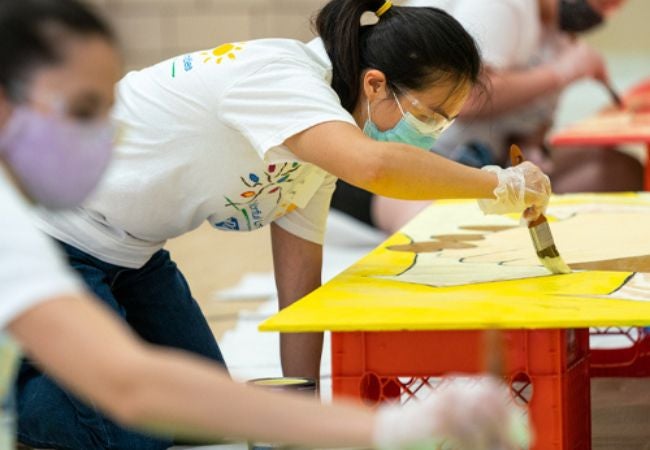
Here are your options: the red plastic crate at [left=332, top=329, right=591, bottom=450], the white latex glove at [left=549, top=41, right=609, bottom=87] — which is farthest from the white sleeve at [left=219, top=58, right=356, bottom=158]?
the white latex glove at [left=549, top=41, right=609, bottom=87]

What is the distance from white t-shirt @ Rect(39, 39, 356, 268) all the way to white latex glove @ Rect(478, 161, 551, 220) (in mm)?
304

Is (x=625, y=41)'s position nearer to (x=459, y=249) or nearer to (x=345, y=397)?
(x=459, y=249)

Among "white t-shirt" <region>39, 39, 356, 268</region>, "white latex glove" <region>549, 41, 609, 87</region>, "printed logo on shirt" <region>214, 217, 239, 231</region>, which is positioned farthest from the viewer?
"white latex glove" <region>549, 41, 609, 87</region>

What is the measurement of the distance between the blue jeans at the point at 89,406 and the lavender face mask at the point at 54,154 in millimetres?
989

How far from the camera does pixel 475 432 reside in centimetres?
99

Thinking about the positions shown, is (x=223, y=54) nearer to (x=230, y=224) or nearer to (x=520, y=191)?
(x=230, y=224)

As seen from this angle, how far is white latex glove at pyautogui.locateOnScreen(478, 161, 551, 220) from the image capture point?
200 cm

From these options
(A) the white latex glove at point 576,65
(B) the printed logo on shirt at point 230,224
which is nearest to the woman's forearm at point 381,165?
(B) the printed logo on shirt at point 230,224

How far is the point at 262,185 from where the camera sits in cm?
211

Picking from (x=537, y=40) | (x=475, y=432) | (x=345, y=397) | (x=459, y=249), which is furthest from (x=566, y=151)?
(x=475, y=432)

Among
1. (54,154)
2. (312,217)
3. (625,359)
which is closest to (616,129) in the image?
(625,359)

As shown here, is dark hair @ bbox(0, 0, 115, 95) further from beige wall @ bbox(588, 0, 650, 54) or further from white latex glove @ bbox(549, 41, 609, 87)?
beige wall @ bbox(588, 0, 650, 54)

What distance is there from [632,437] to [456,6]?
2.05 meters

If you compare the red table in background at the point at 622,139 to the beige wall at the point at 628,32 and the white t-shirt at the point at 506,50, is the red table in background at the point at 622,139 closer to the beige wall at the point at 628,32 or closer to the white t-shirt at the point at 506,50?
the white t-shirt at the point at 506,50
